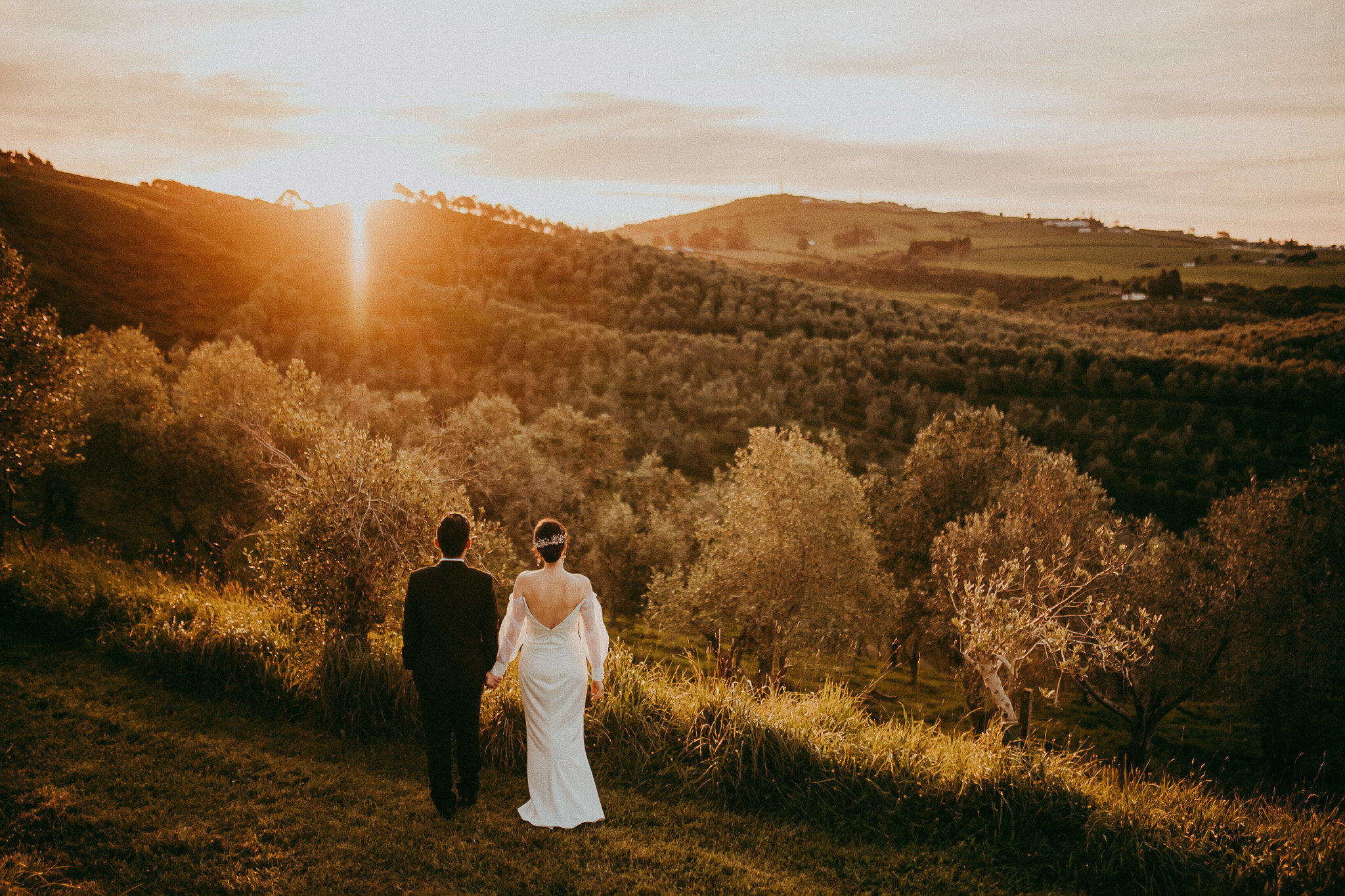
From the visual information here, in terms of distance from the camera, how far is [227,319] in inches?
3420

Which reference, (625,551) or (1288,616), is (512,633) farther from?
(1288,616)

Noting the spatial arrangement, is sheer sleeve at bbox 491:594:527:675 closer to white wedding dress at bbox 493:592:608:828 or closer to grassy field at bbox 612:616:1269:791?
white wedding dress at bbox 493:592:608:828

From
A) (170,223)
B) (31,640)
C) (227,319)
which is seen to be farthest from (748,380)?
(170,223)

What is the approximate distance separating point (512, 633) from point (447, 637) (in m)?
0.66

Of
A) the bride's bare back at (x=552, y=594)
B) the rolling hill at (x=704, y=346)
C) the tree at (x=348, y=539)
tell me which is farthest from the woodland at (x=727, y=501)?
the bride's bare back at (x=552, y=594)

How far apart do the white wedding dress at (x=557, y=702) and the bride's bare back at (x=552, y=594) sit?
0.21ft

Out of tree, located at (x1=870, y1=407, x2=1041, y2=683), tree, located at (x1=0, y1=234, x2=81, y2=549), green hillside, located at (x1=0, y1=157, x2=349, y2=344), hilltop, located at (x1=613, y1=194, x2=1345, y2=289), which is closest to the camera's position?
tree, located at (x1=0, y1=234, x2=81, y2=549)

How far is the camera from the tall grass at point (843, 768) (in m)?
6.62

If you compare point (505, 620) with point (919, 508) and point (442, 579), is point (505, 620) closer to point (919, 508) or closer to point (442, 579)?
point (442, 579)

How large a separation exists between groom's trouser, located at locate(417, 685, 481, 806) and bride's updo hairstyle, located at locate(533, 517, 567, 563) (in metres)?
1.66

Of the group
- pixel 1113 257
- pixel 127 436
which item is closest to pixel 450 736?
pixel 127 436

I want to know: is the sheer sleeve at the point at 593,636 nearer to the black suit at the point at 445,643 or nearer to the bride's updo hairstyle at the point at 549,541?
the bride's updo hairstyle at the point at 549,541

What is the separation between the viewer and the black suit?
6.85 metres

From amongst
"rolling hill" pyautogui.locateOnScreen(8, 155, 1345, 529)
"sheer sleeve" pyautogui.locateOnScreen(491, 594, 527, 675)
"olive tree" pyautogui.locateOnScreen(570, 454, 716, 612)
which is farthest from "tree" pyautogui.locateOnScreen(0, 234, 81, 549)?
"rolling hill" pyautogui.locateOnScreen(8, 155, 1345, 529)
